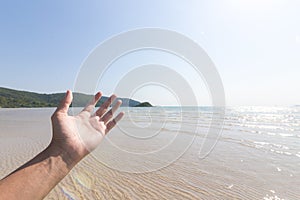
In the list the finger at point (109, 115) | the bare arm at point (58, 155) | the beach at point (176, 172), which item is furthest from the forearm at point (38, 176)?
the beach at point (176, 172)

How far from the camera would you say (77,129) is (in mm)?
2412

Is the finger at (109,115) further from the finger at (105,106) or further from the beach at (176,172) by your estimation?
the beach at (176,172)

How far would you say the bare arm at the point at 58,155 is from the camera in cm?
170

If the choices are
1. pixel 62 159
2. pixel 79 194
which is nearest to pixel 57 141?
pixel 62 159

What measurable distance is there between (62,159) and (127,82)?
596 cm

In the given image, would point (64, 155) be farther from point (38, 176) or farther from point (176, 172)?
point (176, 172)

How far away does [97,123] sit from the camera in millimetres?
2836

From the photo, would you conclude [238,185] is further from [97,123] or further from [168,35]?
[168,35]

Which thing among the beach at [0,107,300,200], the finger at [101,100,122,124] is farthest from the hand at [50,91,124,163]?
the beach at [0,107,300,200]

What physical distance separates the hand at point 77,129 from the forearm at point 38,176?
78 mm

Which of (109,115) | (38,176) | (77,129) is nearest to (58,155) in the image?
(38,176)

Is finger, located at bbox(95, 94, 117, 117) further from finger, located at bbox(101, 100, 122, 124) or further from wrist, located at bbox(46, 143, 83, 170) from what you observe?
wrist, located at bbox(46, 143, 83, 170)

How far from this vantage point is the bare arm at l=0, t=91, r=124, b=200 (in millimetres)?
1703

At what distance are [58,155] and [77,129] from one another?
0.44 meters
